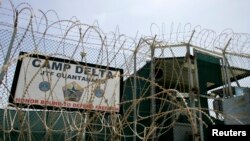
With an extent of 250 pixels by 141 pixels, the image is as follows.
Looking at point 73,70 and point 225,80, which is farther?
point 225,80

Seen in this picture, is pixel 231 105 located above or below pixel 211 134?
above

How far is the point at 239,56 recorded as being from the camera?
6.98m

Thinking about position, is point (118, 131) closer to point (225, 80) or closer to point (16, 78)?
point (16, 78)

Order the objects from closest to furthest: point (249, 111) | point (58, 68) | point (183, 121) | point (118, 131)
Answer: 1. point (118, 131)
2. point (249, 111)
3. point (58, 68)
4. point (183, 121)

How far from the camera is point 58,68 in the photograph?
19.5 ft

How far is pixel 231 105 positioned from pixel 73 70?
3.09 m

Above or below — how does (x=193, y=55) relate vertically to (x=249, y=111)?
above

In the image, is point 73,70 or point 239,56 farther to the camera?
point 239,56

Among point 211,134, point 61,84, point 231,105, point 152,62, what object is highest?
point 152,62

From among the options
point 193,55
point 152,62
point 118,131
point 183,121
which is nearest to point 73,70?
point 152,62

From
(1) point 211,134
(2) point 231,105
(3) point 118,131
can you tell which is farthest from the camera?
(2) point 231,105

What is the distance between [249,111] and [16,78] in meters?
3.87

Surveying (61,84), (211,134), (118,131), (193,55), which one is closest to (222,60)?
(193,55)

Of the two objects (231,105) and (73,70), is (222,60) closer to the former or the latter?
(231,105)
